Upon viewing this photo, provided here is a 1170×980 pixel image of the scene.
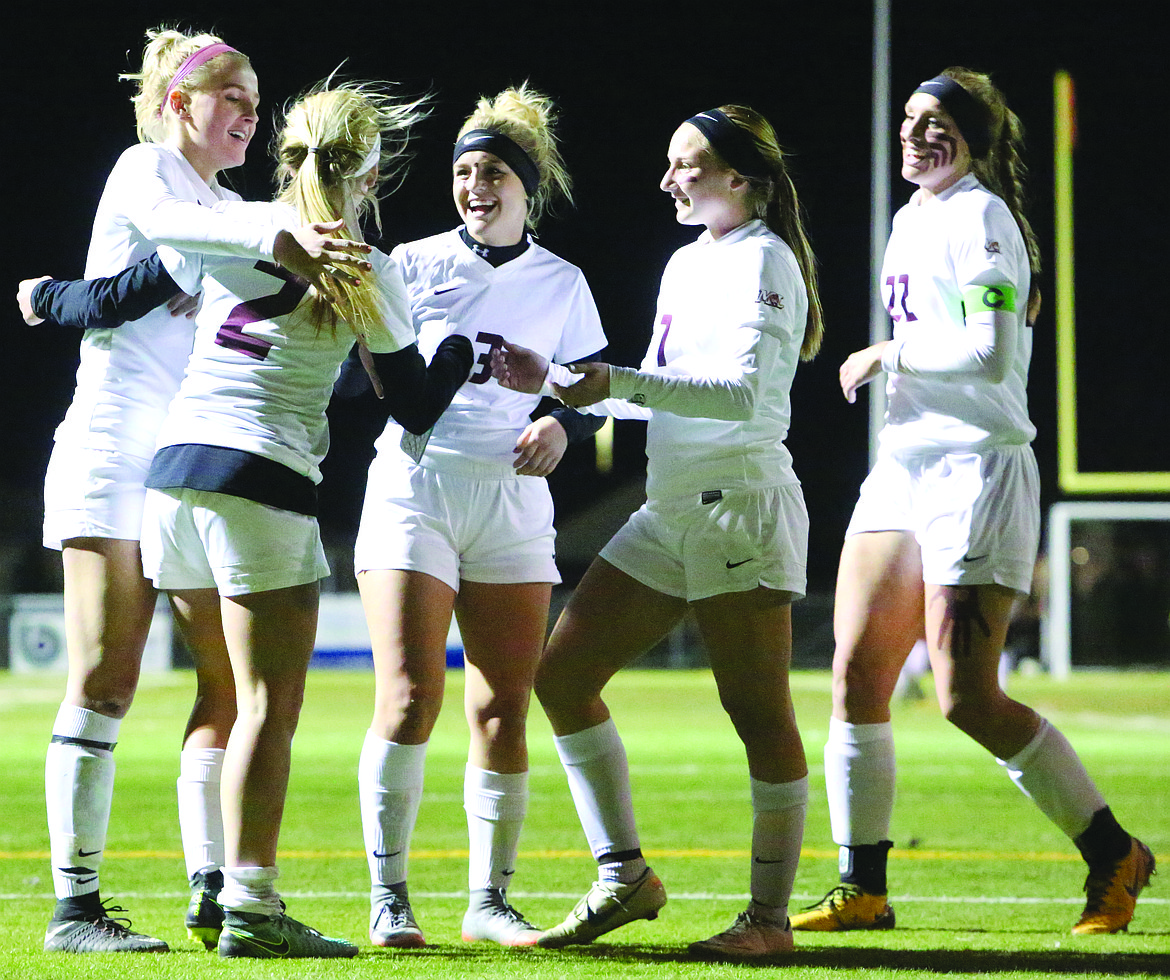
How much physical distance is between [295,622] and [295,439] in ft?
1.28

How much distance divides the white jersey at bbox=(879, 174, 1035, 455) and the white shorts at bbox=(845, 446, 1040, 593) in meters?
0.05

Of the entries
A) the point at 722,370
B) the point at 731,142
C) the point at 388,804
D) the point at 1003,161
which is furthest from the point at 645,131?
the point at 388,804

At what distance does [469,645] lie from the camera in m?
3.58

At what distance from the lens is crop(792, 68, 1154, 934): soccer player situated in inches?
147

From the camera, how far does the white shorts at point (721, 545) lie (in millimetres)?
3387

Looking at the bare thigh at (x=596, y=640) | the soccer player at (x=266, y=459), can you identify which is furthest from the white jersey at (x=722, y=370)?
the soccer player at (x=266, y=459)

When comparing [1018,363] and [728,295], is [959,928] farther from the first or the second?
[728,295]

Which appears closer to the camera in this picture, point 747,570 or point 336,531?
point 747,570

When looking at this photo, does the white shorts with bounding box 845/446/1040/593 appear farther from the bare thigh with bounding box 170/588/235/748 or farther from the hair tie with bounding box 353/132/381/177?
the bare thigh with bounding box 170/588/235/748

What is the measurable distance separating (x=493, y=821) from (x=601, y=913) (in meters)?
0.34

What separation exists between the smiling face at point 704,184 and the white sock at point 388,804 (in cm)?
140

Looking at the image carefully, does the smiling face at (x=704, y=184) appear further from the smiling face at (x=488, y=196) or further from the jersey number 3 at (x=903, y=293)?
the jersey number 3 at (x=903, y=293)

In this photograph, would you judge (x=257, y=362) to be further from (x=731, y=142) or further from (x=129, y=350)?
(x=731, y=142)

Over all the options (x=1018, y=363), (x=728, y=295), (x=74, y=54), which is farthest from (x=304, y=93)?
(x=74, y=54)
